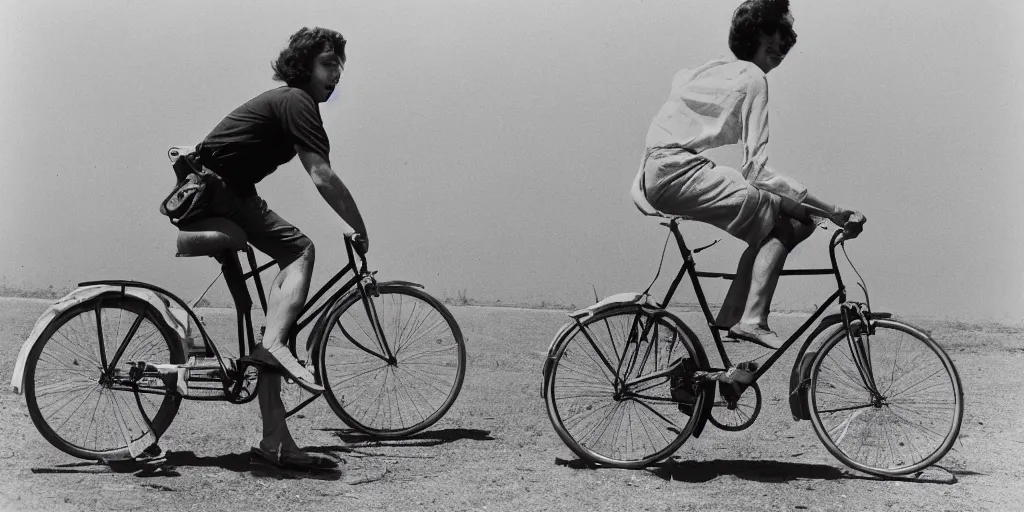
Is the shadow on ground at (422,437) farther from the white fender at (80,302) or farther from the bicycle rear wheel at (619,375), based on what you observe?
the white fender at (80,302)

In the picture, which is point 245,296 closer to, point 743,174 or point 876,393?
point 743,174

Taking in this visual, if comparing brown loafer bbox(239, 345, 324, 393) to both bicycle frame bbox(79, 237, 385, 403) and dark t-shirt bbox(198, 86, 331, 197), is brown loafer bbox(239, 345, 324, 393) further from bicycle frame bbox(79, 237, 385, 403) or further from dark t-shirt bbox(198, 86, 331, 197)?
dark t-shirt bbox(198, 86, 331, 197)

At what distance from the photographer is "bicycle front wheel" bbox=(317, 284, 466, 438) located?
5555 mm

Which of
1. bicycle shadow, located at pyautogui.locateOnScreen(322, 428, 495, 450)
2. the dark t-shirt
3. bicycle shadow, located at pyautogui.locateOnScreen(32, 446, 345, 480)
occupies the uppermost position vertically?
the dark t-shirt

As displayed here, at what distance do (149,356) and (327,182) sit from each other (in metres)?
1.23

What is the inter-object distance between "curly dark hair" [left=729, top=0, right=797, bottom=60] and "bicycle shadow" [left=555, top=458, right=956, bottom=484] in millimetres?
2011

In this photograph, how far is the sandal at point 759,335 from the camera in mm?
4863

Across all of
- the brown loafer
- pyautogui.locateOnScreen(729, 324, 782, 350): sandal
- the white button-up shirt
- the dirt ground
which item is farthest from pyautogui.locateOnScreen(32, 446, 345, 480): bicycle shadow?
the white button-up shirt

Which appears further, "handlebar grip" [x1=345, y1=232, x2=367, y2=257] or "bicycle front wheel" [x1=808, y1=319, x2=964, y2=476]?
"handlebar grip" [x1=345, y1=232, x2=367, y2=257]

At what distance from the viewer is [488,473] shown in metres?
4.98

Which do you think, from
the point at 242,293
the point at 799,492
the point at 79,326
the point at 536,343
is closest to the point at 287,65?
the point at 242,293

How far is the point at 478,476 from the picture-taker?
4934 millimetres

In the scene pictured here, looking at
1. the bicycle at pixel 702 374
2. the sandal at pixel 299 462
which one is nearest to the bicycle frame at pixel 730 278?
the bicycle at pixel 702 374

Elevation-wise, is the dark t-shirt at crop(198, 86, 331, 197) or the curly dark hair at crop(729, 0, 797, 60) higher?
the curly dark hair at crop(729, 0, 797, 60)
